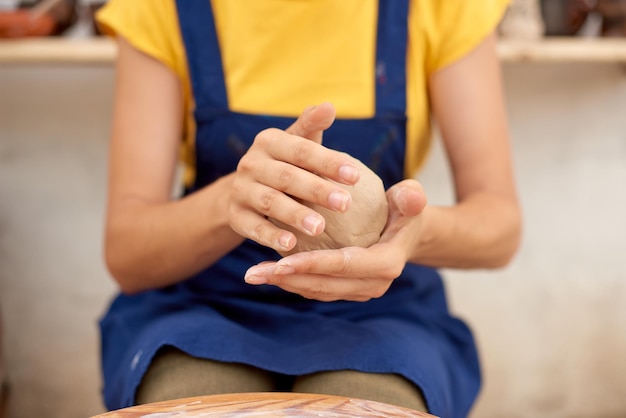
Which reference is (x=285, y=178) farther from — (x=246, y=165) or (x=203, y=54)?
(x=203, y=54)

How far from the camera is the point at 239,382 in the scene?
2.72 ft

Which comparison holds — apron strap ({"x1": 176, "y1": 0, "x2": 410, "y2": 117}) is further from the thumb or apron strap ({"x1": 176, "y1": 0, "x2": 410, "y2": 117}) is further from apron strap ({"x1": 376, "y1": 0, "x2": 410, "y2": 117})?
the thumb

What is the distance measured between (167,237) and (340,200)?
0.33 meters

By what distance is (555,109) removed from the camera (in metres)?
1.75

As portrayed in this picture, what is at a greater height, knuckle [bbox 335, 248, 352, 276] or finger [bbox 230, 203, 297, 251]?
finger [bbox 230, 203, 297, 251]

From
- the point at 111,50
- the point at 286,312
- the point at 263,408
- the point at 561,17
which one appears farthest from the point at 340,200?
the point at 561,17

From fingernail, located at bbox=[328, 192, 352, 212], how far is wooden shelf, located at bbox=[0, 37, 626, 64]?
2.58ft

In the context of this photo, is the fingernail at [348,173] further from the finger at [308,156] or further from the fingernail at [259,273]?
the fingernail at [259,273]

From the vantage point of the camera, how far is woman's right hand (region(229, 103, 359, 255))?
Result: 0.68 metres

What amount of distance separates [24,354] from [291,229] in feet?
3.89

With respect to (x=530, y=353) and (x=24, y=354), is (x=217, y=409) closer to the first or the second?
(x=24, y=354)

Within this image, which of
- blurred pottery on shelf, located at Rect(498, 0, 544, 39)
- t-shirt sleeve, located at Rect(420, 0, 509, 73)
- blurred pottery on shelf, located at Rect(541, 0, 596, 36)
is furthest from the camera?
blurred pottery on shelf, located at Rect(541, 0, 596, 36)

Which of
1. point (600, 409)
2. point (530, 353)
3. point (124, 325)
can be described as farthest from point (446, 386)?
point (600, 409)

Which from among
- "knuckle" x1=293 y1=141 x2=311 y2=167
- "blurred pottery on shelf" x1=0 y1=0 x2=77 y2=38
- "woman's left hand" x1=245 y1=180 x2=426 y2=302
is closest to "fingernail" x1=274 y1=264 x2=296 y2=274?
"woman's left hand" x1=245 y1=180 x2=426 y2=302
